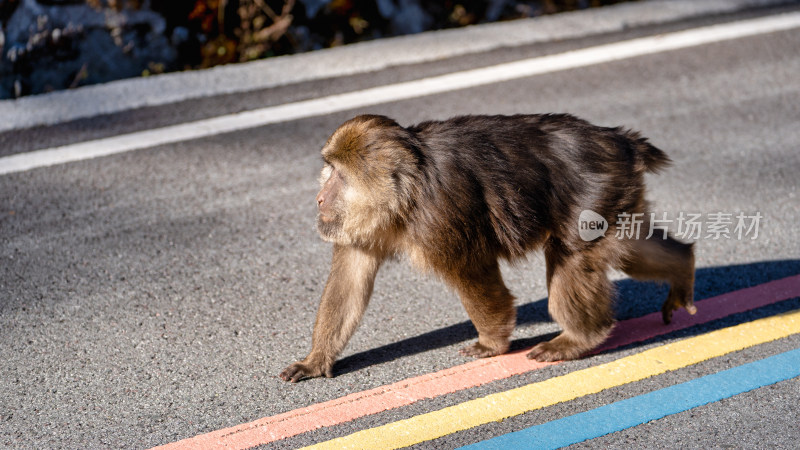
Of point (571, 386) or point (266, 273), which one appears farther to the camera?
point (266, 273)

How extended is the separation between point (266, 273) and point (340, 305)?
89 centimetres

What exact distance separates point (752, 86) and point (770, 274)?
2791 mm

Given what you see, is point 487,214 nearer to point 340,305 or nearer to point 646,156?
point 340,305

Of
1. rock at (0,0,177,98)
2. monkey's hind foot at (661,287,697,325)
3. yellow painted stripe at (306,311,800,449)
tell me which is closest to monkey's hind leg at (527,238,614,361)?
yellow painted stripe at (306,311,800,449)

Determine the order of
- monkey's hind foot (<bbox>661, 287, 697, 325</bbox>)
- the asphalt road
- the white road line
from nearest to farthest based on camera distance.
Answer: the asphalt road
monkey's hind foot (<bbox>661, 287, 697, 325</bbox>)
the white road line

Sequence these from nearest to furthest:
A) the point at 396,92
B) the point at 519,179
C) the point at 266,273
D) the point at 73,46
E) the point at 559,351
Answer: the point at 519,179 → the point at 559,351 → the point at 266,273 → the point at 396,92 → the point at 73,46

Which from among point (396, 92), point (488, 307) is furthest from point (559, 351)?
point (396, 92)

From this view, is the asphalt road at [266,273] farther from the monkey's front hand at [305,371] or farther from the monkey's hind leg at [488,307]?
the monkey's hind leg at [488,307]

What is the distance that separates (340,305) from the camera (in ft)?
12.3

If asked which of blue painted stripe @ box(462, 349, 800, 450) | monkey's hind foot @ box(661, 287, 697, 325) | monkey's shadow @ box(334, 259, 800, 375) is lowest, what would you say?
monkey's shadow @ box(334, 259, 800, 375)

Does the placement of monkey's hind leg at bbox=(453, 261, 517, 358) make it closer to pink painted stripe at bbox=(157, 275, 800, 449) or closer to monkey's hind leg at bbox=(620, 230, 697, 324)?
pink painted stripe at bbox=(157, 275, 800, 449)

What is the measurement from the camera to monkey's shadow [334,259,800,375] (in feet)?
12.9

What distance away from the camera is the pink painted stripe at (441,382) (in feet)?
10.9

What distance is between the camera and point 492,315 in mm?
3748
